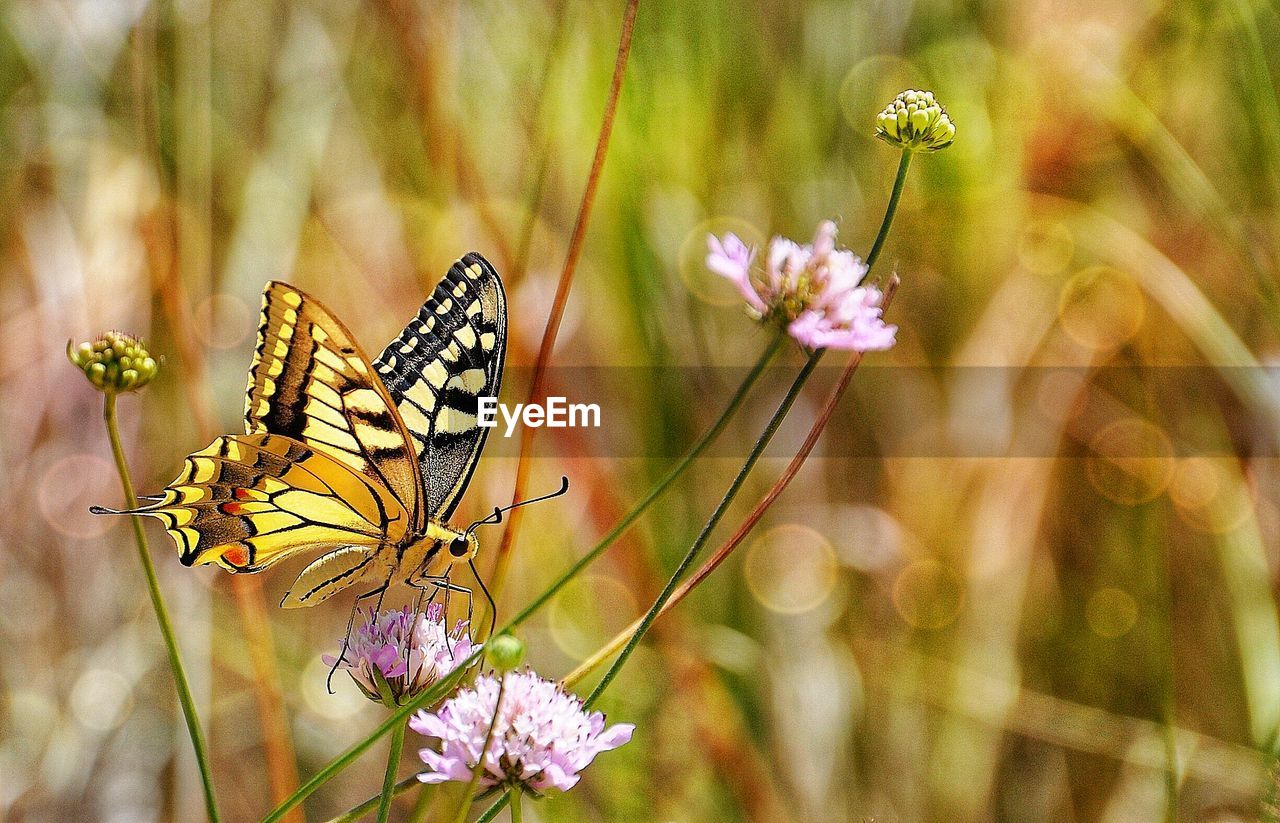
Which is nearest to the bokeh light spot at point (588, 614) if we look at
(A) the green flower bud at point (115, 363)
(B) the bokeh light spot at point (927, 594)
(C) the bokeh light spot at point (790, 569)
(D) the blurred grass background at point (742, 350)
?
(D) the blurred grass background at point (742, 350)

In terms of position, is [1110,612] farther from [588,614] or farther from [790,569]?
[588,614]

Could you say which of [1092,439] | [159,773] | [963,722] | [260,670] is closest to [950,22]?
[1092,439]

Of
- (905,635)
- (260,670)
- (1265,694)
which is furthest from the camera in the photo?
(905,635)

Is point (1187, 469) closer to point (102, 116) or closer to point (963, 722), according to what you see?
point (963, 722)

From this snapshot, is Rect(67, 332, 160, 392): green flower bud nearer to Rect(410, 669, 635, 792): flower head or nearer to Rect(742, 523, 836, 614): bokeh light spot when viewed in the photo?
Rect(410, 669, 635, 792): flower head

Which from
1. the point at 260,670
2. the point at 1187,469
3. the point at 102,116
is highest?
the point at 102,116

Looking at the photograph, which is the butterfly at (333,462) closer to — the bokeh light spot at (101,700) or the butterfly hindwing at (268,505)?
the butterfly hindwing at (268,505)
